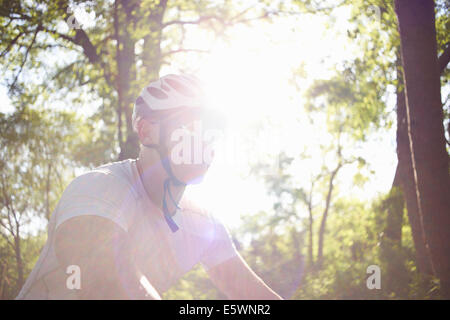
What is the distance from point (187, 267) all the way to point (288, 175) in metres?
30.0

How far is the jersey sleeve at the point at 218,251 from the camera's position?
266cm

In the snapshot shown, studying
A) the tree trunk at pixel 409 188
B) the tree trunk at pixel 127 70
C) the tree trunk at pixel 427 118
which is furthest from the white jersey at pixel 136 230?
the tree trunk at pixel 409 188

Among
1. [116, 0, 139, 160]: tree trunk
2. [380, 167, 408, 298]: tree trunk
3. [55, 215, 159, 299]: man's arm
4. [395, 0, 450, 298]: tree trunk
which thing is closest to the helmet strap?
[55, 215, 159, 299]: man's arm

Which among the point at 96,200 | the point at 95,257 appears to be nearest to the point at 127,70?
the point at 96,200

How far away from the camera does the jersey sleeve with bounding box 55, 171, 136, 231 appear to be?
5.50 feet

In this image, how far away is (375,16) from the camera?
18.9ft

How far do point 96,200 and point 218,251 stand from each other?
1152 mm

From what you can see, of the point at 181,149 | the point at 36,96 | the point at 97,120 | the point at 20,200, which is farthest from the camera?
the point at 20,200

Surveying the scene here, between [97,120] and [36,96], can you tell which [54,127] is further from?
[36,96]

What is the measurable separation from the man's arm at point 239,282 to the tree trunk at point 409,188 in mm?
7158

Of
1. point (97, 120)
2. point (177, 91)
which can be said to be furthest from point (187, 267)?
point (97, 120)

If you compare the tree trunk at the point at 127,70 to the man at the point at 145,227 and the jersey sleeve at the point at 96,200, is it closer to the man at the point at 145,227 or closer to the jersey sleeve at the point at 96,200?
the man at the point at 145,227

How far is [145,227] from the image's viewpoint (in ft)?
7.36

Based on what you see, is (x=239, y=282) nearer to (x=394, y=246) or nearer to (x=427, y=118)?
(x=427, y=118)
